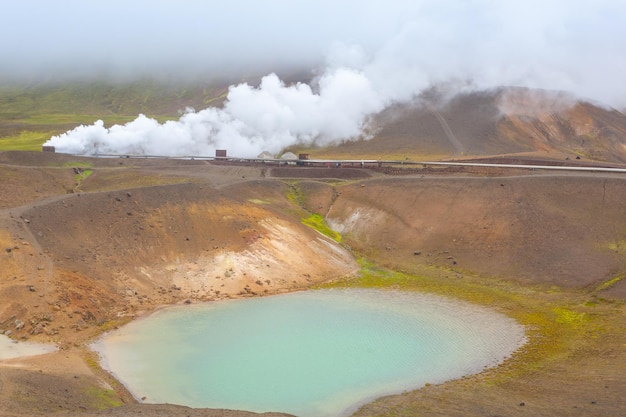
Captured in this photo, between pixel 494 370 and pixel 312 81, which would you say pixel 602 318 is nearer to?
pixel 494 370

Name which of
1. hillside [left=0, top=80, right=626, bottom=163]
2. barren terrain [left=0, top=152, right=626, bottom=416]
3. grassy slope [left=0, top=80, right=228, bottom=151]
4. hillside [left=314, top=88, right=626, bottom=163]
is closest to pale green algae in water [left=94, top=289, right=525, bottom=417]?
barren terrain [left=0, top=152, right=626, bottom=416]

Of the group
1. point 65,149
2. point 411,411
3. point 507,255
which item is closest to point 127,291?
point 411,411

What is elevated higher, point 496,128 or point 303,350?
point 496,128

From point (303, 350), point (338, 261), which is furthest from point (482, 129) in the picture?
point (303, 350)

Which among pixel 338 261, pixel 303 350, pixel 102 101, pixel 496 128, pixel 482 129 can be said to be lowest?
pixel 303 350

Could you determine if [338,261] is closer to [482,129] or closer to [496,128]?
[482,129]

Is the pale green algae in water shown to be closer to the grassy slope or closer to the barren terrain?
the barren terrain

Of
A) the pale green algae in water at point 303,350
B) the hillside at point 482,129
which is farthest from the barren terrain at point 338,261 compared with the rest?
the hillside at point 482,129
